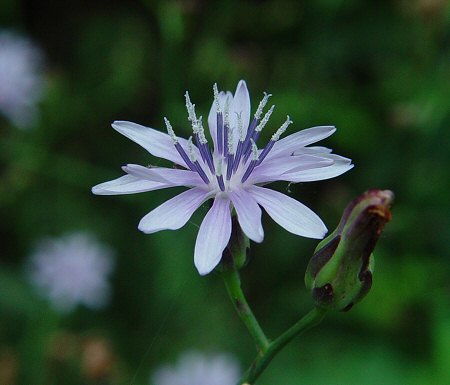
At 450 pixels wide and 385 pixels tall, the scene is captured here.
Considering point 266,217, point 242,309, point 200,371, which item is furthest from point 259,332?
point 266,217

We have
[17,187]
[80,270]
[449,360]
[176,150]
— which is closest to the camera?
[176,150]

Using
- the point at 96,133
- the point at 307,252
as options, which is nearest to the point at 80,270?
the point at 96,133

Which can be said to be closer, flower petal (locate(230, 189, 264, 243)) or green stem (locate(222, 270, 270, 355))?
flower petal (locate(230, 189, 264, 243))

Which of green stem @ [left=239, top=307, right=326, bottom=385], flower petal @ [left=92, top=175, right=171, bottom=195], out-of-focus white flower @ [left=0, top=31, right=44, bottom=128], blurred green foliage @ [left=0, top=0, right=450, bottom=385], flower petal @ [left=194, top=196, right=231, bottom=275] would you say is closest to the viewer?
flower petal @ [left=194, top=196, right=231, bottom=275]

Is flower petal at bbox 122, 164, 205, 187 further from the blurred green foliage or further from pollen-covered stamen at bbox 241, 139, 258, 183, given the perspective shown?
the blurred green foliage

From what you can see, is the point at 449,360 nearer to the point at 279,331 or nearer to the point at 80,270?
the point at 279,331

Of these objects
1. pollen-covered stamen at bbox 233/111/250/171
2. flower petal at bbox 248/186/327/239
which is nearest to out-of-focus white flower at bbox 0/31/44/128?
pollen-covered stamen at bbox 233/111/250/171
